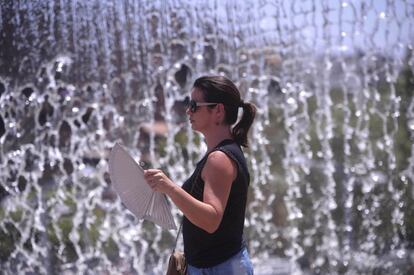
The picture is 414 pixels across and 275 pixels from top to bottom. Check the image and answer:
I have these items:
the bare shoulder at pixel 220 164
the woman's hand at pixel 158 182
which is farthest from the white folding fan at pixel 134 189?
the bare shoulder at pixel 220 164


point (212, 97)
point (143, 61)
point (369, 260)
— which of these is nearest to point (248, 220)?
point (369, 260)

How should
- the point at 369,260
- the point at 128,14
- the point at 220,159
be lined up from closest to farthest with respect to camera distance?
the point at 220,159
the point at 369,260
the point at 128,14

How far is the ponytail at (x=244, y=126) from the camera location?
2.20 metres

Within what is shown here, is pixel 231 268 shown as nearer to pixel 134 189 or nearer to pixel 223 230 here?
pixel 223 230

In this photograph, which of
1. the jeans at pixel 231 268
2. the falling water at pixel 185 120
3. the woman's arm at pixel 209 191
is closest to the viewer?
the woman's arm at pixel 209 191

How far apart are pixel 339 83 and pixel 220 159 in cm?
403

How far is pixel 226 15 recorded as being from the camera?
18.8 ft

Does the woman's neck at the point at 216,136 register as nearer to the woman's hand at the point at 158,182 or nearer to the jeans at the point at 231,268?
the woman's hand at the point at 158,182

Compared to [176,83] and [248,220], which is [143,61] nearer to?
[176,83]

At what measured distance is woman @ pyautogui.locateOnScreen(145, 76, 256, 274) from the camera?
2.02 m

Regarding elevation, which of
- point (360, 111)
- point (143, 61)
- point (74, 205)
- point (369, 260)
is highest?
point (143, 61)

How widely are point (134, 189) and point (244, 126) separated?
32cm

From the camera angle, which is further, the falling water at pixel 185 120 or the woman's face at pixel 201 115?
the falling water at pixel 185 120

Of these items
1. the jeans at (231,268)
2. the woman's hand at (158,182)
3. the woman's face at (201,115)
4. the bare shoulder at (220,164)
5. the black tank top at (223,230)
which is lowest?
the jeans at (231,268)
